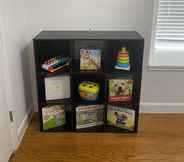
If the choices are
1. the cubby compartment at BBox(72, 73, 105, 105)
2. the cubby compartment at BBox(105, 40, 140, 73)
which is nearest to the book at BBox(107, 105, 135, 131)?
the cubby compartment at BBox(72, 73, 105, 105)

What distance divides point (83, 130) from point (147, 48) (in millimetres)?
961

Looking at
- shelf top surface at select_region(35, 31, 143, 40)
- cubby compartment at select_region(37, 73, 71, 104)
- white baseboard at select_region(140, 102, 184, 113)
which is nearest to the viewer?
shelf top surface at select_region(35, 31, 143, 40)

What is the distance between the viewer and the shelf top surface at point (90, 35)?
201 cm

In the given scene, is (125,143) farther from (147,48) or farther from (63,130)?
(147,48)

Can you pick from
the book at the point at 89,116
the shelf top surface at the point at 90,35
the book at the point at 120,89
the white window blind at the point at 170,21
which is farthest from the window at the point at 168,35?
the book at the point at 89,116

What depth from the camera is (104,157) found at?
1.90 metres

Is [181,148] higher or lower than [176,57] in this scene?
lower

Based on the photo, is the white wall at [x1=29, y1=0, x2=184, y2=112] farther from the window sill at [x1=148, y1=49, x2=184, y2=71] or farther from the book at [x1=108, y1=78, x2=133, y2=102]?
→ the book at [x1=108, y1=78, x2=133, y2=102]

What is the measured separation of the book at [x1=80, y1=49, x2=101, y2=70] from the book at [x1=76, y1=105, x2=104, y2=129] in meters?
0.35

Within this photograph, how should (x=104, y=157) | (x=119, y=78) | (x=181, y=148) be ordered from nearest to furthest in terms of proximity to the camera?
1. (x=104, y=157)
2. (x=181, y=148)
3. (x=119, y=78)

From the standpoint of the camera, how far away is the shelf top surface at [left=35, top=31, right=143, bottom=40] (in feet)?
6.59

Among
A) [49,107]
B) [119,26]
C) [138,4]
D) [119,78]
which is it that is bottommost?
[49,107]

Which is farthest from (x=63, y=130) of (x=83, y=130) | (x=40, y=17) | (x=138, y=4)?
(x=138, y=4)

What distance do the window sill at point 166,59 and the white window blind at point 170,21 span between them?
115mm
